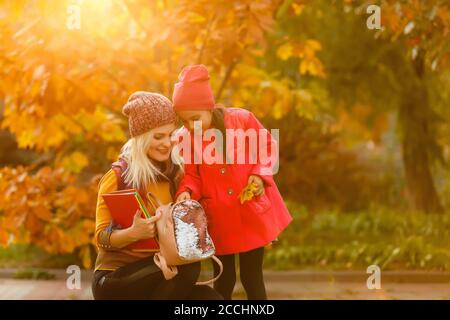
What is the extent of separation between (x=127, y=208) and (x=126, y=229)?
0.09 metres

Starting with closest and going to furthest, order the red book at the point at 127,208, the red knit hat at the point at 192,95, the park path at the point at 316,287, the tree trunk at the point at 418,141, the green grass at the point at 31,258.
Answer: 1. the red book at the point at 127,208
2. the red knit hat at the point at 192,95
3. the park path at the point at 316,287
4. the green grass at the point at 31,258
5. the tree trunk at the point at 418,141

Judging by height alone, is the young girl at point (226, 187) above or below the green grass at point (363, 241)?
above

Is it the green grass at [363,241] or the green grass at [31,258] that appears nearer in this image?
the green grass at [363,241]

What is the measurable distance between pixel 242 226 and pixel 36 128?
311 centimetres

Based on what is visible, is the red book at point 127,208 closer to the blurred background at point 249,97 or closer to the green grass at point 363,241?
the blurred background at point 249,97

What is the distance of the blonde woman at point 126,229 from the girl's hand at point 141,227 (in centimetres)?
3

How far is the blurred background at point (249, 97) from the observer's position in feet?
17.5

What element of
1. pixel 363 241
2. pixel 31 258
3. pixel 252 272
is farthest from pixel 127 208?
pixel 363 241

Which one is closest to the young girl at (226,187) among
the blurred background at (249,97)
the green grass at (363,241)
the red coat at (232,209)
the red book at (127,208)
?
the red coat at (232,209)

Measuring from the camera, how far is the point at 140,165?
3242 millimetres

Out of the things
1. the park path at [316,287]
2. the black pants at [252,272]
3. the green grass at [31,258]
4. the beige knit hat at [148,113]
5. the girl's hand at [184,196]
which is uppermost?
the beige knit hat at [148,113]

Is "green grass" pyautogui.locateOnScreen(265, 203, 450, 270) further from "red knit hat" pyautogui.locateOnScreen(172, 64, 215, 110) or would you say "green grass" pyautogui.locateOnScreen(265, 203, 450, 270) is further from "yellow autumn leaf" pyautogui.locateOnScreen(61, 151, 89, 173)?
"red knit hat" pyautogui.locateOnScreen(172, 64, 215, 110)

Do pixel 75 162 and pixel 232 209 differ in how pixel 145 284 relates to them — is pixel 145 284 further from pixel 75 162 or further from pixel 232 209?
pixel 75 162

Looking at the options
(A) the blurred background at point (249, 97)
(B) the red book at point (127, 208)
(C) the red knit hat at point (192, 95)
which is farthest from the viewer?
(A) the blurred background at point (249, 97)
